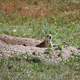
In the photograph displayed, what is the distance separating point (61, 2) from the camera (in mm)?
23000

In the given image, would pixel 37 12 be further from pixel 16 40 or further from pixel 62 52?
pixel 62 52

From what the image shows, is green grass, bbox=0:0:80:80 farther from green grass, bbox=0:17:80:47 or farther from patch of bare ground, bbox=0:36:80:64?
patch of bare ground, bbox=0:36:80:64

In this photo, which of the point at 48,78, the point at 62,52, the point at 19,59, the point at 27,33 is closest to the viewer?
the point at 48,78

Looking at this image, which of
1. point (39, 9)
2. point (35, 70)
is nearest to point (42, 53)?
point (35, 70)

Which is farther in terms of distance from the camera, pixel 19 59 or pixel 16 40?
pixel 16 40

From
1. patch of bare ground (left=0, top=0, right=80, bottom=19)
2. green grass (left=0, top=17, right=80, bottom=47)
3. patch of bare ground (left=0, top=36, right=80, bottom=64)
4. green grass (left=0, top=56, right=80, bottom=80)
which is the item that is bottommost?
patch of bare ground (left=0, top=0, right=80, bottom=19)

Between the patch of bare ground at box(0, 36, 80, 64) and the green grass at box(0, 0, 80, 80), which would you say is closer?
the green grass at box(0, 0, 80, 80)

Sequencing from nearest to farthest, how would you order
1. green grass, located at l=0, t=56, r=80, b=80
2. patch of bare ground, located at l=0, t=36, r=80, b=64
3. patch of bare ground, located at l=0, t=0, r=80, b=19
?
green grass, located at l=0, t=56, r=80, b=80 → patch of bare ground, located at l=0, t=36, r=80, b=64 → patch of bare ground, located at l=0, t=0, r=80, b=19

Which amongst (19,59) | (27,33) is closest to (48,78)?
(19,59)

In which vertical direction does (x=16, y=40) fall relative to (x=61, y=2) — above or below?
above

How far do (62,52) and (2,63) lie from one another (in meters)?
2.08

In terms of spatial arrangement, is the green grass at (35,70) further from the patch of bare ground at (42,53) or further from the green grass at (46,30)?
the green grass at (46,30)

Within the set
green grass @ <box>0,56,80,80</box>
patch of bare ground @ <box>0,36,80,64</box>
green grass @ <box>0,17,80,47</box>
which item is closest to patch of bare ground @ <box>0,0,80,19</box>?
green grass @ <box>0,17,80,47</box>

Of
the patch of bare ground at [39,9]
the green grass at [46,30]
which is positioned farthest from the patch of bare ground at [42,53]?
the patch of bare ground at [39,9]
